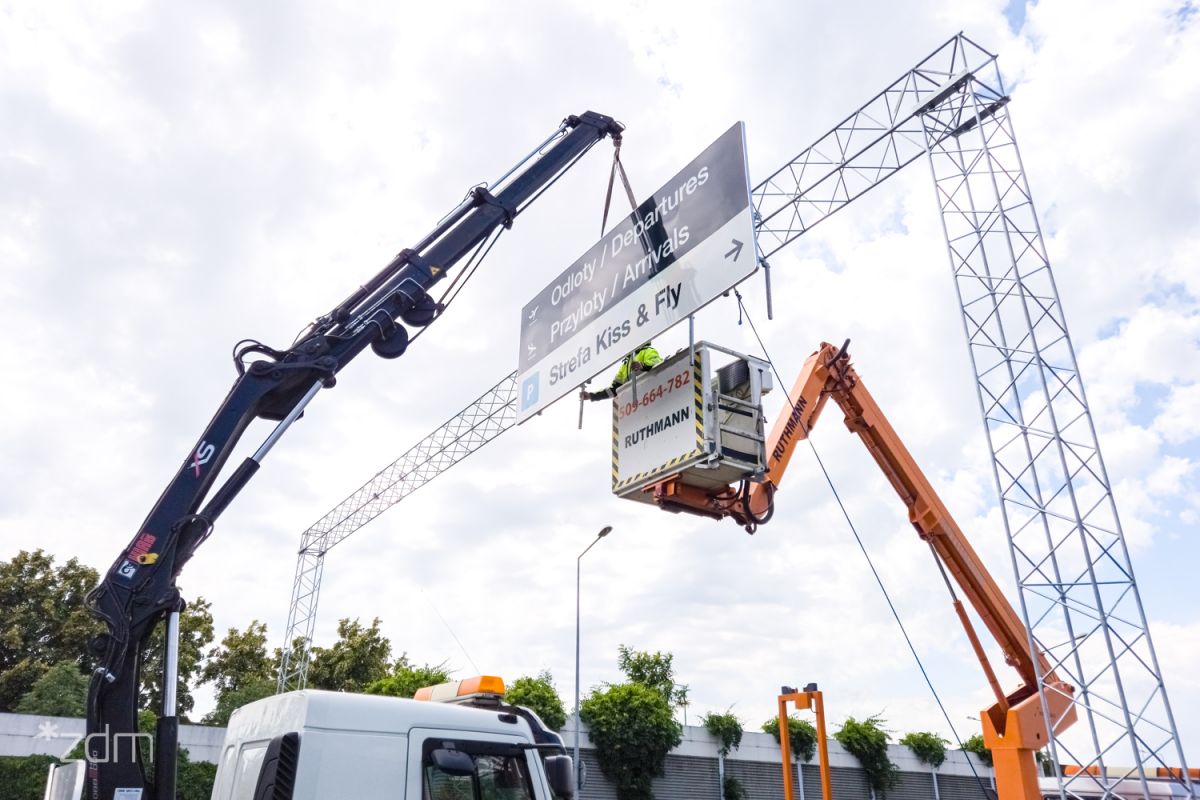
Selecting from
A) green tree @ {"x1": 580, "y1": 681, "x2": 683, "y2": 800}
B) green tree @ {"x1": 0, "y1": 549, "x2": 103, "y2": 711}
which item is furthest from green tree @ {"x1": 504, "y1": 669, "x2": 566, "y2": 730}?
green tree @ {"x1": 0, "y1": 549, "x2": 103, "y2": 711}

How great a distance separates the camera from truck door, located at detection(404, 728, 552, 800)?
18.0 feet

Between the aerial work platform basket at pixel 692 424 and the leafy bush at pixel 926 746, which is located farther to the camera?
the leafy bush at pixel 926 746

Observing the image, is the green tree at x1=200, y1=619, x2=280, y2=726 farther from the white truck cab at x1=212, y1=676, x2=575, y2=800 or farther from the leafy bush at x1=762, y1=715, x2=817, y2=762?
the white truck cab at x1=212, y1=676, x2=575, y2=800

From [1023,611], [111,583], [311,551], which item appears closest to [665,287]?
[111,583]

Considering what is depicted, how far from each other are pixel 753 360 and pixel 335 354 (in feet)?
13.4

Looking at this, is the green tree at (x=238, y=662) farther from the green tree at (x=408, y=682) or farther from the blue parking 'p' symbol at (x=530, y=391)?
the blue parking 'p' symbol at (x=530, y=391)

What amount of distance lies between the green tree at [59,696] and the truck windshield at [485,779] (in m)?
18.0

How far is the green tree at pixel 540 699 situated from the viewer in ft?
71.1

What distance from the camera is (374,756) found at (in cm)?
540

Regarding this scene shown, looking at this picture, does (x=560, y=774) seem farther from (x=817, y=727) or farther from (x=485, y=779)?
(x=817, y=727)

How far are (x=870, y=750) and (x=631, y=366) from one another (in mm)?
23133

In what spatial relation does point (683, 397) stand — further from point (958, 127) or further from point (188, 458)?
point (958, 127)

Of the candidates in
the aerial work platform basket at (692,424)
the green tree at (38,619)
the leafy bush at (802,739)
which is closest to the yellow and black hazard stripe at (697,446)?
the aerial work platform basket at (692,424)

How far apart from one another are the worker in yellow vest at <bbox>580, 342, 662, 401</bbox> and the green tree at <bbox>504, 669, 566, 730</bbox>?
14.6 meters
